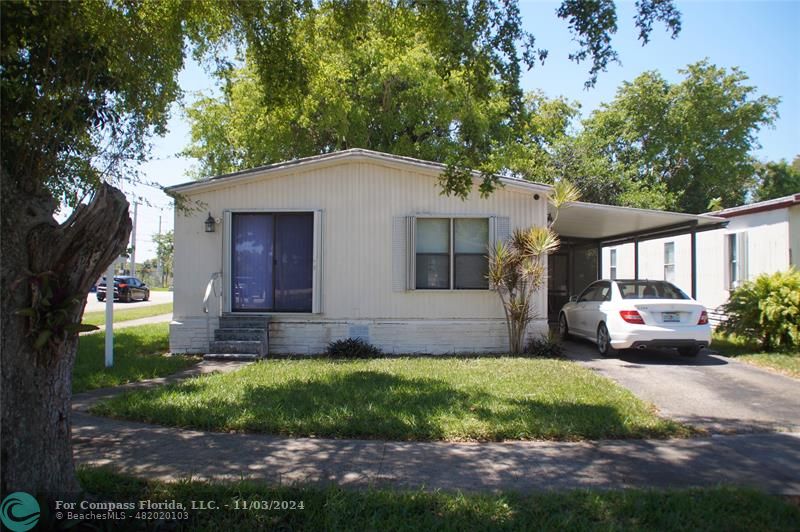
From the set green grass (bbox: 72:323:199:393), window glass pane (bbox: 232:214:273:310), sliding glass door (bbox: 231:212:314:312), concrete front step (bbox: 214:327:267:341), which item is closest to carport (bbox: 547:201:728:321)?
sliding glass door (bbox: 231:212:314:312)

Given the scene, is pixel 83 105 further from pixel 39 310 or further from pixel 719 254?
pixel 719 254

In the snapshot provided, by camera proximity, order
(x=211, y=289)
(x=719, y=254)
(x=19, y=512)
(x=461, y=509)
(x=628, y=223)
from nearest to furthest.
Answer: (x=19, y=512)
(x=461, y=509)
(x=211, y=289)
(x=628, y=223)
(x=719, y=254)

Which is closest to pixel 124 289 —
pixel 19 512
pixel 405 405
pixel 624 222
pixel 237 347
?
pixel 237 347

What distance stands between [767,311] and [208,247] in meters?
11.0

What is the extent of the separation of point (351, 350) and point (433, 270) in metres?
2.28

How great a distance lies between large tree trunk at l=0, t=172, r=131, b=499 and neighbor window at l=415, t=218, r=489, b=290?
25.5 ft

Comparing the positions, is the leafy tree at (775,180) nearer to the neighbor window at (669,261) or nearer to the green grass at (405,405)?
the neighbor window at (669,261)

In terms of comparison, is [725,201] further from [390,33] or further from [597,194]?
[390,33]

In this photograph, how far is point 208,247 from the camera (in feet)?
36.5

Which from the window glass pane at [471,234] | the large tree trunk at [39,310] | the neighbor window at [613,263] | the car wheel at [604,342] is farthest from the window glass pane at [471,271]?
the neighbor window at [613,263]

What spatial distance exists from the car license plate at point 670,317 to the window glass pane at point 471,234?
352cm

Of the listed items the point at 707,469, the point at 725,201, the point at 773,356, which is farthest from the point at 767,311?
the point at 725,201

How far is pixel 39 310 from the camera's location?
3.47 metres

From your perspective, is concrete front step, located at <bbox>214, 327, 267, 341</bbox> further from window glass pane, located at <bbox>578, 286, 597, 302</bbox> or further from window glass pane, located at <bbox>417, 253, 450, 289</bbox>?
window glass pane, located at <bbox>578, 286, 597, 302</bbox>
